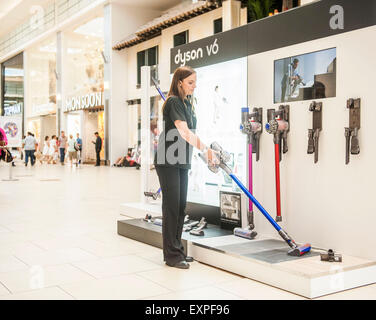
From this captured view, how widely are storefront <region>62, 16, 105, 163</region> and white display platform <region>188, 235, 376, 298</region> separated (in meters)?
17.4

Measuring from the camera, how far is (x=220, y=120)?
15.1 feet

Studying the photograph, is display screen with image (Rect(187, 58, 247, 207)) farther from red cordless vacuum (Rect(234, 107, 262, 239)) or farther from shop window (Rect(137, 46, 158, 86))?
shop window (Rect(137, 46, 158, 86))

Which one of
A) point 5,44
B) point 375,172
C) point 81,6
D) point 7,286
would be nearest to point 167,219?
point 7,286

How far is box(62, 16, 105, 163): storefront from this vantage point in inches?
825

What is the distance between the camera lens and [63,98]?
23469 mm

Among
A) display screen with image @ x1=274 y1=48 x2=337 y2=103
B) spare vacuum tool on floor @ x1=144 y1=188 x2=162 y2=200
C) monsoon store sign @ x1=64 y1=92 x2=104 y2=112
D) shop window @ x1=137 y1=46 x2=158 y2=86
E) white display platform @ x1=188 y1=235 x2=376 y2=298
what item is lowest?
white display platform @ x1=188 y1=235 x2=376 y2=298

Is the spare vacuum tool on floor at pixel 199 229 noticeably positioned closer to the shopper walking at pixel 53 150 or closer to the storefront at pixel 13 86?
the shopper walking at pixel 53 150

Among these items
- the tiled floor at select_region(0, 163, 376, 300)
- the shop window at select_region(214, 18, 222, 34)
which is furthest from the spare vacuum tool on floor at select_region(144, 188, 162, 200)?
the shop window at select_region(214, 18, 222, 34)

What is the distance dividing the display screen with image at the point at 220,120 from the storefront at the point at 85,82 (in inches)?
611

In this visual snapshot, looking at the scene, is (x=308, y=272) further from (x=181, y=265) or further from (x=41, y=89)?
(x=41, y=89)

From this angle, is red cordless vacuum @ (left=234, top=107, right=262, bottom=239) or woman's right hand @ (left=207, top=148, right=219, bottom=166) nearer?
woman's right hand @ (left=207, top=148, right=219, bottom=166)

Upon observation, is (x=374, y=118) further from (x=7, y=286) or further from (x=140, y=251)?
(x=7, y=286)

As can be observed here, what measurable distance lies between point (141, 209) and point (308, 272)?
116 inches
